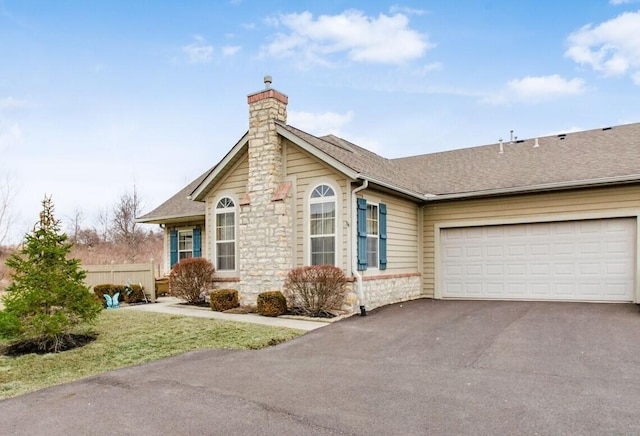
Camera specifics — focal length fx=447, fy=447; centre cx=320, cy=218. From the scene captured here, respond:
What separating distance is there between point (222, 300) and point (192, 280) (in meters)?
1.48

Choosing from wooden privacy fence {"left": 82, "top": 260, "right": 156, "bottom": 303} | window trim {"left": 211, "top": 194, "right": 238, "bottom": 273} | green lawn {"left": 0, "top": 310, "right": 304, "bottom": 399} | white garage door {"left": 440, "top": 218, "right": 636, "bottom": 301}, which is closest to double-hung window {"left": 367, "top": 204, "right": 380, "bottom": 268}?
white garage door {"left": 440, "top": 218, "right": 636, "bottom": 301}

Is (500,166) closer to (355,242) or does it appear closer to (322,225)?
(355,242)

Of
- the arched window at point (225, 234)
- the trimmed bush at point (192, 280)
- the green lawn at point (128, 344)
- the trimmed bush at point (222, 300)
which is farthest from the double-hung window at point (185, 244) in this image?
the green lawn at point (128, 344)

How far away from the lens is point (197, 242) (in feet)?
50.3

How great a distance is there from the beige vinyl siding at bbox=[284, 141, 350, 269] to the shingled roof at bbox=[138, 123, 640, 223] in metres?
0.39

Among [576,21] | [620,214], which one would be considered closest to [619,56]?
[576,21]

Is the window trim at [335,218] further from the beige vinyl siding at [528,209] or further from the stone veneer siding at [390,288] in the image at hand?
the beige vinyl siding at [528,209]

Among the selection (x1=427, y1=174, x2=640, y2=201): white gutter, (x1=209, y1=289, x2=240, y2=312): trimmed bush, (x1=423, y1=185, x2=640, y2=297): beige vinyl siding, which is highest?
(x1=427, y1=174, x2=640, y2=201): white gutter

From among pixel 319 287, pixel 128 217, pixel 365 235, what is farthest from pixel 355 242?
pixel 128 217

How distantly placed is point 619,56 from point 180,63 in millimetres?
14161

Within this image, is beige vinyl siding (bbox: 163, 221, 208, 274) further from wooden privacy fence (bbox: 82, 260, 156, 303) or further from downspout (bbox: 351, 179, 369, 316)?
downspout (bbox: 351, 179, 369, 316)

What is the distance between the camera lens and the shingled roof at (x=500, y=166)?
425 inches

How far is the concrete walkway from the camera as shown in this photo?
29.1 ft

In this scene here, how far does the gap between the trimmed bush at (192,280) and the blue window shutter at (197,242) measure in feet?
10.7
